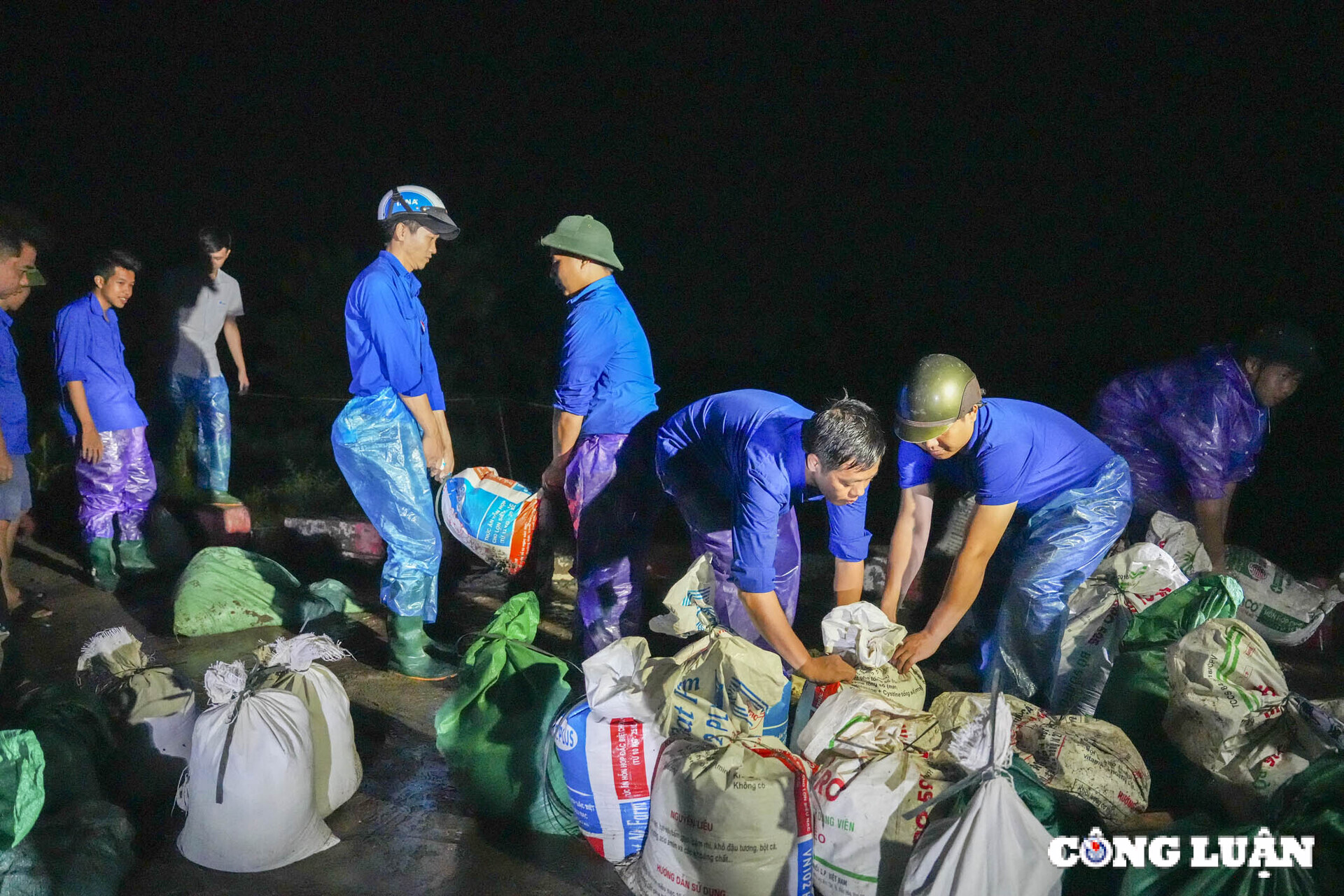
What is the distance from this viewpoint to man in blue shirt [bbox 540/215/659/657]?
A: 3.46 meters

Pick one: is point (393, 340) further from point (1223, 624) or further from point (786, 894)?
point (1223, 624)

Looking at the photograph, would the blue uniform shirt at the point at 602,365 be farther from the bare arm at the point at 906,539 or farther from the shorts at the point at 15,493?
the shorts at the point at 15,493

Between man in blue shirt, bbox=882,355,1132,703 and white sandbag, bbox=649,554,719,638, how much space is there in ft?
1.87

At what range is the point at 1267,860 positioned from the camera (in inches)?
70.6

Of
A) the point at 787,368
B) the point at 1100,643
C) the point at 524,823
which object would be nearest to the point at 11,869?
the point at 524,823

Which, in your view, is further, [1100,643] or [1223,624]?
[1100,643]

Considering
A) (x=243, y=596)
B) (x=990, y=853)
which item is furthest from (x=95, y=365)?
(x=990, y=853)

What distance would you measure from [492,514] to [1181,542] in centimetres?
266

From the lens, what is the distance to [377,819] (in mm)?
2736

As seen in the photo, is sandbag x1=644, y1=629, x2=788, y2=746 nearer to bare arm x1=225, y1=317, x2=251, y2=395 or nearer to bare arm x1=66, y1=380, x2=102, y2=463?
bare arm x1=66, y1=380, x2=102, y2=463

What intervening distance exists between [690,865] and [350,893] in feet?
3.02

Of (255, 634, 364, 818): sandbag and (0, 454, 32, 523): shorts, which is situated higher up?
(0, 454, 32, 523): shorts

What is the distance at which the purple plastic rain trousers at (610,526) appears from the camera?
3.48 metres

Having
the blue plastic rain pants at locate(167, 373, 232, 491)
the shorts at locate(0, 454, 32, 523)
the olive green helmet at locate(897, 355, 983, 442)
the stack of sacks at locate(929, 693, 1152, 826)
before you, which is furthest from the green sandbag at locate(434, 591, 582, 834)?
the blue plastic rain pants at locate(167, 373, 232, 491)
